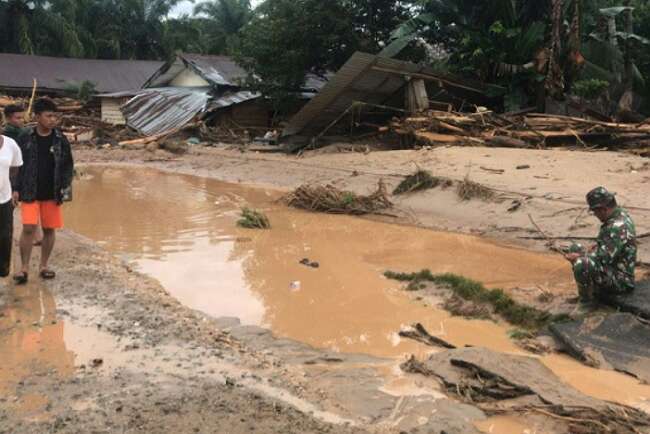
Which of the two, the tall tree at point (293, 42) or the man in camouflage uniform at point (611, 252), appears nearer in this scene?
the man in camouflage uniform at point (611, 252)

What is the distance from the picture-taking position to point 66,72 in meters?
35.2

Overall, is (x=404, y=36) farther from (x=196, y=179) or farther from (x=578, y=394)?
(x=578, y=394)

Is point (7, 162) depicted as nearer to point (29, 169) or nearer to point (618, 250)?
point (29, 169)

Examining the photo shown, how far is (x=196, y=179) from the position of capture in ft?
56.0

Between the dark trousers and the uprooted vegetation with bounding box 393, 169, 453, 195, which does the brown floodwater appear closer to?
the uprooted vegetation with bounding box 393, 169, 453, 195

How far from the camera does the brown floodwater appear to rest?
5496 mm

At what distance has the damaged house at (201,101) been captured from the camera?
23891 millimetres

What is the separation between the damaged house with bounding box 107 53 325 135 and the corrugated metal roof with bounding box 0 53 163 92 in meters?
6.63

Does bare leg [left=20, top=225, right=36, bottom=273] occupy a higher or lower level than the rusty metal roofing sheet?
lower

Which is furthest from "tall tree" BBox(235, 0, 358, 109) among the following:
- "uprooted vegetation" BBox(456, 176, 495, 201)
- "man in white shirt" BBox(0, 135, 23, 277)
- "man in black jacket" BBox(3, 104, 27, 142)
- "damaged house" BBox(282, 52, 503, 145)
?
"man in white shirt" BBox(0, 135, 23, 277)

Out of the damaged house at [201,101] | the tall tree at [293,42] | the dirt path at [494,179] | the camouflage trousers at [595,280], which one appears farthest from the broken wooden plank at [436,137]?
the camouflage trousers at [595,280]

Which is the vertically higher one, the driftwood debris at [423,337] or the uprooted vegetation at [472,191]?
the uprooted vegetation at [472,191]

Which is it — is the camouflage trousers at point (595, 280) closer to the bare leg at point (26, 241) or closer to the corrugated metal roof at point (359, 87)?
the bare leg at point (26, 241)

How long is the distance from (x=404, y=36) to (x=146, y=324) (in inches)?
610
